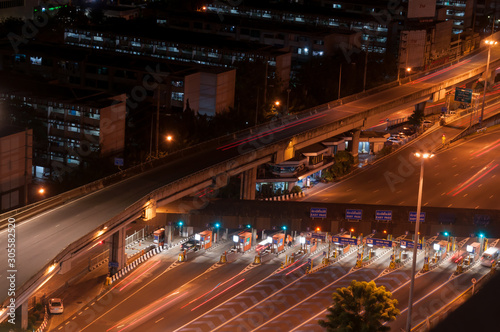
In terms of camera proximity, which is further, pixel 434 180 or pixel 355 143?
pixel 355 143

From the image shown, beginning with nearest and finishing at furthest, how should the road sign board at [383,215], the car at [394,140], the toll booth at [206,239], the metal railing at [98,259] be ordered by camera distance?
the metal railing at [98,259]
the road sign board at [383,215]
the toll booth at [206,239]
the car at [394,140]

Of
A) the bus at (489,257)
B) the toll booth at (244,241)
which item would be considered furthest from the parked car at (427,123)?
the toll booth at (244,241)

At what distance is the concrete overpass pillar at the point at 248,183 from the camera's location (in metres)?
85.0

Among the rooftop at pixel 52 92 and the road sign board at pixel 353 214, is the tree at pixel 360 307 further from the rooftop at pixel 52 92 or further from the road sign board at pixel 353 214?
the rooftop at pixel 52 92

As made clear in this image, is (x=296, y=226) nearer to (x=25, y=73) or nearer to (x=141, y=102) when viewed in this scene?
(x=141, y=102)

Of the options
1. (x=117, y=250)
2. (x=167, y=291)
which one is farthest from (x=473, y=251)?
(x=117, y=250)

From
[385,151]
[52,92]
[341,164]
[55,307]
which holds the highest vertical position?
[52,92]

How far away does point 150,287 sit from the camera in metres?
62.8

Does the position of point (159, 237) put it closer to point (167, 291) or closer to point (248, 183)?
point (167, 291)

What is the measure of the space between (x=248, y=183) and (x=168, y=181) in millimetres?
17393

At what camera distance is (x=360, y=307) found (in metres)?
49.1

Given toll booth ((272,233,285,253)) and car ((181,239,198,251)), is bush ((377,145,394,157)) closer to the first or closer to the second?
toll booth ((272,233,285,253))

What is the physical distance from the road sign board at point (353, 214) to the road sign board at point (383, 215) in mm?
1403

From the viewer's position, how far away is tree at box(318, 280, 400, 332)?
48375 mm
